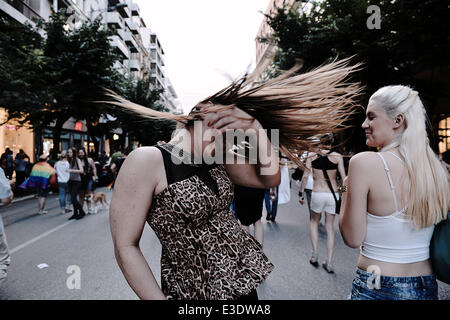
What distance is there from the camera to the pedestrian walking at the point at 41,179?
7.48 metres

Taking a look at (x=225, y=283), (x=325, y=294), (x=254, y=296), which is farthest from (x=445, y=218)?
(x=325, y=294)

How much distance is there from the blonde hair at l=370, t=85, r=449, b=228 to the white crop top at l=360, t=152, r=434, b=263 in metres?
0.05

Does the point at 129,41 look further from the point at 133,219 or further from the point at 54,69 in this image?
the point at 133,219

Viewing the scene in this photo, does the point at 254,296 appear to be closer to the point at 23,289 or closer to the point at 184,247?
the point at 184,247

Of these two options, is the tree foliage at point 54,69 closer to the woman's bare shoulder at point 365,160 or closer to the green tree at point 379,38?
the green tree at point 379,38

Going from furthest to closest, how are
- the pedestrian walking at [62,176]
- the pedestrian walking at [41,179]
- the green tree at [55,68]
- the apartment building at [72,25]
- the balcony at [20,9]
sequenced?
1. the apartment building at [72,25]
2. the balcony at [20,9]
3. the green tree at [55,68]
4. the pedestrian walking at [62,176]
5. the pedestrian walking at [41,179]

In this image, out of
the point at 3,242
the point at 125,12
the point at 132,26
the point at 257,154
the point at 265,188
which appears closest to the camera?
the point at 257,154

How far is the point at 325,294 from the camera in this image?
3.04 metres

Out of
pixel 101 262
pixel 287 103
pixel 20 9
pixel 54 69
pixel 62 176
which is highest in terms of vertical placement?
pixel 20 9

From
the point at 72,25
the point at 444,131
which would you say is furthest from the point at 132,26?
the point at 444,131

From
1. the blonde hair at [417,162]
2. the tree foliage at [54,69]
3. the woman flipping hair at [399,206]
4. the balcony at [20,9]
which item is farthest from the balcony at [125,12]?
the woman flipping hair at [399,206]

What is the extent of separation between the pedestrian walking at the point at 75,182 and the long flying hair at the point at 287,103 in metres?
6.89

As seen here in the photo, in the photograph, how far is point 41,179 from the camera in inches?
296

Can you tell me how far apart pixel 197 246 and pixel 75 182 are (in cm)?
746
